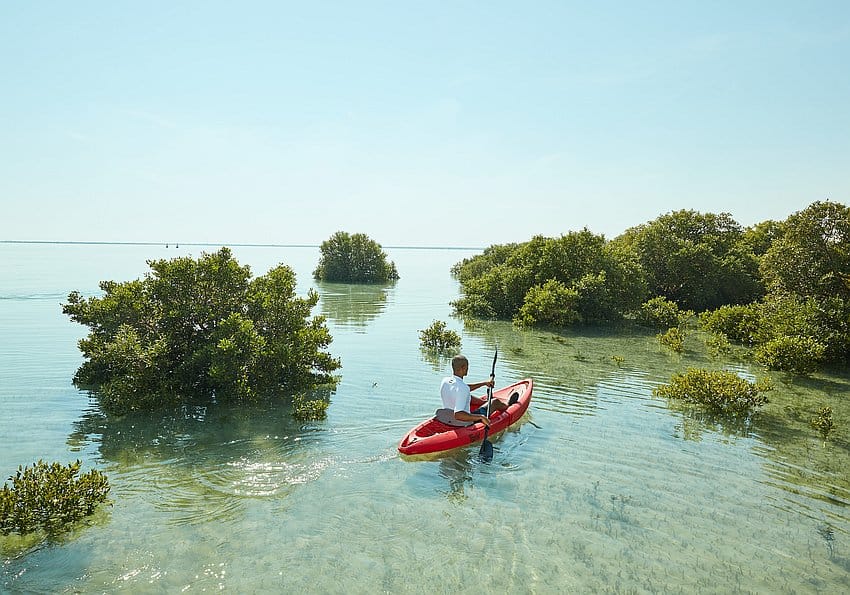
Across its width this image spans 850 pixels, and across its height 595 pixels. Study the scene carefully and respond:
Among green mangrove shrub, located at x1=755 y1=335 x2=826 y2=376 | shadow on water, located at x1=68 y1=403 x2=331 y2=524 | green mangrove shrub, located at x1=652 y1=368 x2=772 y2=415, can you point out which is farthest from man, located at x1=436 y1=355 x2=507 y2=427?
green mangrove shrub, located at x1=755 y1=335 x2=826 y2=376

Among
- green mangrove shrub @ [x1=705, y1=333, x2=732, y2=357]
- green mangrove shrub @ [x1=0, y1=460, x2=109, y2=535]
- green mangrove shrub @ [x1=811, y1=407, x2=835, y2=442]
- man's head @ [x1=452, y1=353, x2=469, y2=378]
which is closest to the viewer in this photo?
green mangrove shrub @ [x1=0, y1=460, x2=109, y2=535]

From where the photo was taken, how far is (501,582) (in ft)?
24.3

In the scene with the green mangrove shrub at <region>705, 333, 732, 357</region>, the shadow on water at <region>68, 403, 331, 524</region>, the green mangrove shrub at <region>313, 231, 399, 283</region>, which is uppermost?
the green mangrove shrub at <region>313, 231, 399, 283</region>

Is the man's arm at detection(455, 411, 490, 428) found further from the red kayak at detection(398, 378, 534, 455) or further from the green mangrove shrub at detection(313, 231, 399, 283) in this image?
the green mangrove shrub at detection(313, 231, 399, 283)

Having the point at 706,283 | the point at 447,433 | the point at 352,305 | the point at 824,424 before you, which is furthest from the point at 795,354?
the point at 352,305

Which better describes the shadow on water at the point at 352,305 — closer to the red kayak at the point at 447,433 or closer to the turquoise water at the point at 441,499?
the turquoise water at the point at 441,499

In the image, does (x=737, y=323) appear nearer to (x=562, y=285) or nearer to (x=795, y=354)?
(x=795, y=354)

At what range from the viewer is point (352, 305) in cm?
4497

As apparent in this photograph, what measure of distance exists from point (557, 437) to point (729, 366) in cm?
1235

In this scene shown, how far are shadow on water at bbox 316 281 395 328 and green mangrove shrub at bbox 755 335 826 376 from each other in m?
21.2

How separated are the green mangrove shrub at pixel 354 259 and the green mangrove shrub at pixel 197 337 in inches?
2232

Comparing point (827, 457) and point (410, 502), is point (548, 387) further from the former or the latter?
point (410, 502)

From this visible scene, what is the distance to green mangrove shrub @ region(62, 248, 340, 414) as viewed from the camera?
48.9 ft

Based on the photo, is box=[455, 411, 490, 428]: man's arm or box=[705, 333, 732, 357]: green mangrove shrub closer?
box=[455, 411, 490, 428]: man's arm
